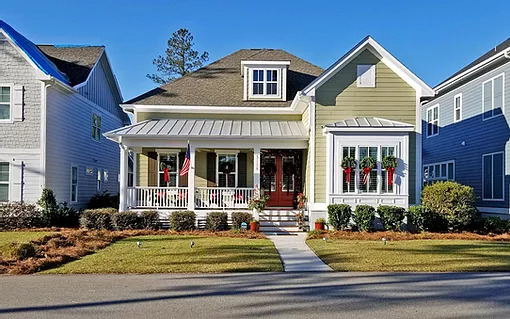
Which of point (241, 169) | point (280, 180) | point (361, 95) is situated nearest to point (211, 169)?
point (241, 169)

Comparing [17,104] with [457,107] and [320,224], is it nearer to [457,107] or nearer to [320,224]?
[320,224]

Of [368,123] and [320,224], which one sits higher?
[368,123]

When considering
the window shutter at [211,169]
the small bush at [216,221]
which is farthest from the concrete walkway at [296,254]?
the window shutter at [211,169]

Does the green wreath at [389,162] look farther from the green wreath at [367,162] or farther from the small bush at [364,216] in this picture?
the small bush at [364,216]

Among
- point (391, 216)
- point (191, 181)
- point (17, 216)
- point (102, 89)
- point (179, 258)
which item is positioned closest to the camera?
point (179, 258)

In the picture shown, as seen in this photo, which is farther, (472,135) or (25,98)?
(472,135)

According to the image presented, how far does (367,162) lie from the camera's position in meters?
16.6

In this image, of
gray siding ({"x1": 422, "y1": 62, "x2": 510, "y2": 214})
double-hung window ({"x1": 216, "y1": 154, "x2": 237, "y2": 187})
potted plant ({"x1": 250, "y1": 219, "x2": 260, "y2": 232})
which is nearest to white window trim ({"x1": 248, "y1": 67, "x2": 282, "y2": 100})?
double-hung window ({"x1": 216, "y1": 154, "x2": 237, "y2": 187})

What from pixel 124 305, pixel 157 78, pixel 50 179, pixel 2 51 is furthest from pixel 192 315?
pixel 157 78

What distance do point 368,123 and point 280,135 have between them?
3.10m

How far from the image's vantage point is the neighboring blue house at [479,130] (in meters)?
18.2

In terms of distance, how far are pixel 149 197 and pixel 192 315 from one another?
1201cm

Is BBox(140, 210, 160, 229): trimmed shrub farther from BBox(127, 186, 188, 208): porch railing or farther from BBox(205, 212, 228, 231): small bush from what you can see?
BBox(205, 212, 228, 231): small bush

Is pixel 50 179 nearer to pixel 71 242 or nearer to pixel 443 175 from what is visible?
pixel 71 242
